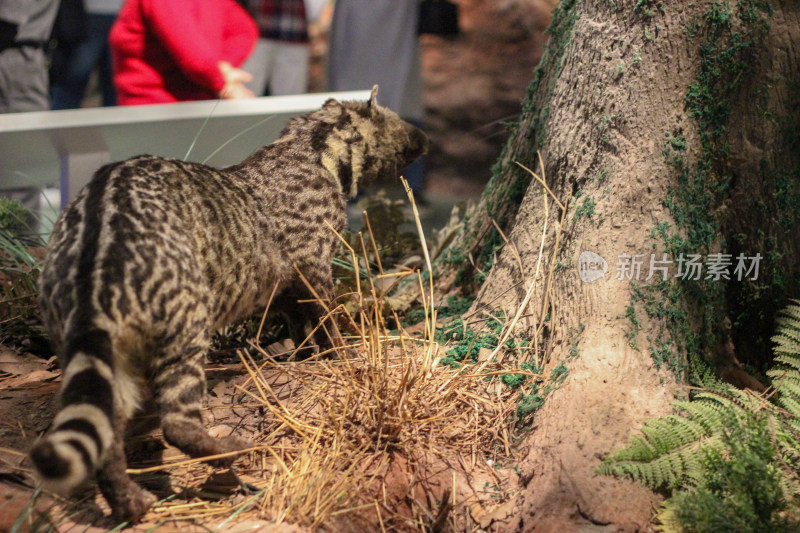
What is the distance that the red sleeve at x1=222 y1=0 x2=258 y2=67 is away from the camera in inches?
223

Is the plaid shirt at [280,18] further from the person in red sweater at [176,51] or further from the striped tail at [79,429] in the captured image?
the striped tail at [79,429]

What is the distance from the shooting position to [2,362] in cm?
398

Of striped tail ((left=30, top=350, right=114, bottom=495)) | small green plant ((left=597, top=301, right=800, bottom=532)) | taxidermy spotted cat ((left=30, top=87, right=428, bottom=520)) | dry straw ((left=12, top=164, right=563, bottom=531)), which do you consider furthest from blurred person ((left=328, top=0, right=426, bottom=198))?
striped tail ((left=30, top=350, right=114, bottom=495))

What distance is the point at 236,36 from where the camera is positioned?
5711 mm

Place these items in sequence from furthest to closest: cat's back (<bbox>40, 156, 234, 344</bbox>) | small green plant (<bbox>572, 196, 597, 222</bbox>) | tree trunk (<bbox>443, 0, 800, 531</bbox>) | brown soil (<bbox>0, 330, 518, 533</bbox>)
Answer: small green plant (<bbox>572, 196, 597, 222</bbox>), tree trunk (<bbox>443, 0, 800, 531</bbox>), brown soil (<bbox>0, 330, 518, 533</bbox>), cat's back (<bbox>40, 156, 234, 344</bbox>)

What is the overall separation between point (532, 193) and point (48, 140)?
3.36 meters

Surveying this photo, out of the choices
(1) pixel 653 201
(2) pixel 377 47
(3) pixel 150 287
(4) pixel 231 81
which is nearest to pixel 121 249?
(3) pixel 150 287

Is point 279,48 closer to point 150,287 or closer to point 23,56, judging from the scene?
point 23,56

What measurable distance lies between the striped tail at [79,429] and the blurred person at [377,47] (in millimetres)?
4498

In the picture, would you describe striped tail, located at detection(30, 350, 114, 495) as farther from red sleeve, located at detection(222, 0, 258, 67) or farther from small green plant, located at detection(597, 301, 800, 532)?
red sleeve, located at detection(222, 0, 258, 67)

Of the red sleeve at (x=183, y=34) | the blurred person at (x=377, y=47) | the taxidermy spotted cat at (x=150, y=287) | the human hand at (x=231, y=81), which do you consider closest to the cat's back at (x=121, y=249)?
the taxidermy spotted cat at (x=150, y=287)

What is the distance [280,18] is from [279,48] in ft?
0.82

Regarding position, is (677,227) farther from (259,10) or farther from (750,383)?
(259,10)

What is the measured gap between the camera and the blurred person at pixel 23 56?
5.75 meters
